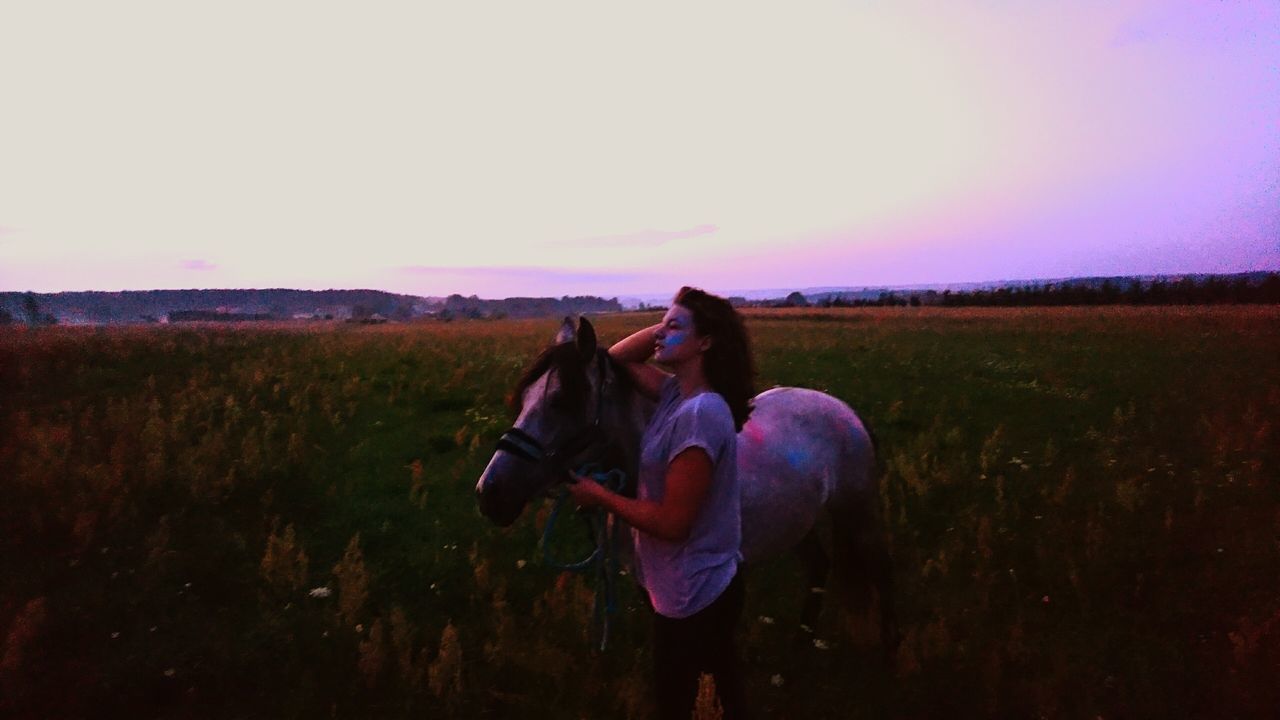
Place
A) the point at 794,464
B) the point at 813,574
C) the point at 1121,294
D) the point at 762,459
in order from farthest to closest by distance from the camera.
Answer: the point at 1121,294 → the point at 813,574 → the point at 794,464 → the point at 762,459

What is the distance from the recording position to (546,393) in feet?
8.54

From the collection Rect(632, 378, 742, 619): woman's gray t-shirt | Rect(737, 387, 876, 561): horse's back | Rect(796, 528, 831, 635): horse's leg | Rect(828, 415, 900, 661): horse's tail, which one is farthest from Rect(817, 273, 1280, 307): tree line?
Rect(632, 378, 742, 619): woman's gray t-shirt

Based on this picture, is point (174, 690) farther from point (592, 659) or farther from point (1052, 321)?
point (1052, 321)

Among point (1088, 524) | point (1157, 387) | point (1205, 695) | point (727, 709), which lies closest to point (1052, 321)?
point (1157, 387)

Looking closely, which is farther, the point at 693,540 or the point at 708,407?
the point at 693,540

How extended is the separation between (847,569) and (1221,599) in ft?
10.4

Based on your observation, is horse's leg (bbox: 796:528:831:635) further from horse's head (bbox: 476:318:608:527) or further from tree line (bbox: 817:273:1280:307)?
tree line (bbox: 817:273:1280:307)

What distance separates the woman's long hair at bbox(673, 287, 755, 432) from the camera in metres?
2.40

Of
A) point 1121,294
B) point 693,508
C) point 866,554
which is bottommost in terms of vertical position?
point 866,554

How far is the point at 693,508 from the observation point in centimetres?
216

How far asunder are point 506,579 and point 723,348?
12.8 feet

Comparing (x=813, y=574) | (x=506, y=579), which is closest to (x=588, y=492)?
(x=813, y=574)

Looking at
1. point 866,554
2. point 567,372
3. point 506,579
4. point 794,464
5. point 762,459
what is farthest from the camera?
point 506,579

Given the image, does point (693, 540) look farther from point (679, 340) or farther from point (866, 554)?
point (866, 554)
